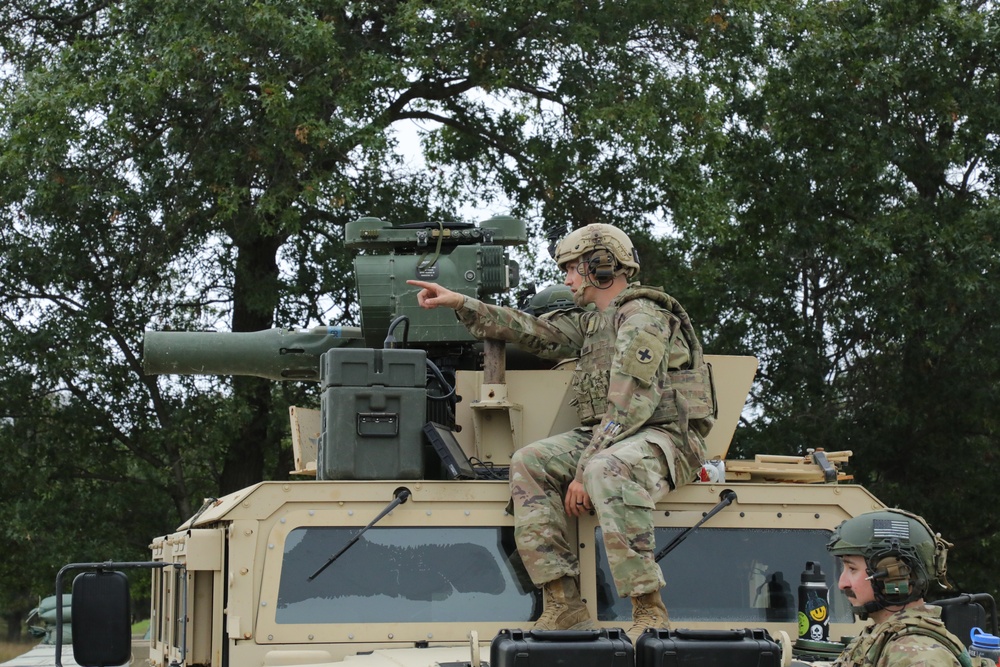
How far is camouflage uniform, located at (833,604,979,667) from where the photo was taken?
3.23 meters

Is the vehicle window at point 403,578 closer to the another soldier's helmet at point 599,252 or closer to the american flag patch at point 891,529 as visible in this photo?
the another soldier's helmet at point 599,252

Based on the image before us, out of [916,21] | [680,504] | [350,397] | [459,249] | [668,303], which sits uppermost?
[916,21]

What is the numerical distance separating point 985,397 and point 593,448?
35.1ft

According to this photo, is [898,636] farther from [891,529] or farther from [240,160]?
[240,160]

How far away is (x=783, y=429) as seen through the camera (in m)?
15.3

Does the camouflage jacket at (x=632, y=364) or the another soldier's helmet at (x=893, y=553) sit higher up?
the camouflage jacket at (x=632, y=364)

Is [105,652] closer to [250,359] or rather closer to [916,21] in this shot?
[250,359]


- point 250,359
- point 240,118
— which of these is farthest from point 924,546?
point 240,118

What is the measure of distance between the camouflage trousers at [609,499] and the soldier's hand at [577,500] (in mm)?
25

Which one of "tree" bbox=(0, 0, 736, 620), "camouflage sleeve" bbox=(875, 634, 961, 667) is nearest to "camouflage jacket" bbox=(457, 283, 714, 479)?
"camouflage sleeve" bbox=(875, 634, 961, 667)

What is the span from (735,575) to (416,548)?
3.78ft

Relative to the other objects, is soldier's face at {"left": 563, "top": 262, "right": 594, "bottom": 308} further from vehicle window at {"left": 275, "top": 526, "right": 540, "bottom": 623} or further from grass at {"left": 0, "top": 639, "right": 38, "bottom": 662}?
grass at {"left": 0, "top": 639, "right": 38, "bottom": 662}

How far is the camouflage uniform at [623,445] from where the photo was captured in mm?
4789

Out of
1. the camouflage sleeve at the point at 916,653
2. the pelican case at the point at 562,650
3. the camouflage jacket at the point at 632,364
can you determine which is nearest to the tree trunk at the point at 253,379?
the camouflage jacket at the point at 632,364
